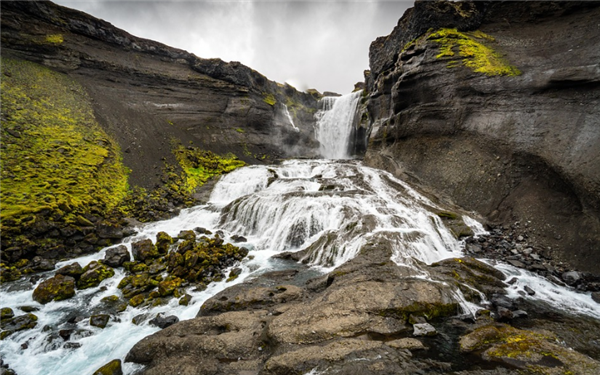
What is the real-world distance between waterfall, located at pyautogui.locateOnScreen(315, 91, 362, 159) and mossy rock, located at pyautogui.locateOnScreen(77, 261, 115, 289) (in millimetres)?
32979

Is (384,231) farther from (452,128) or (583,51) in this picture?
(583,51)

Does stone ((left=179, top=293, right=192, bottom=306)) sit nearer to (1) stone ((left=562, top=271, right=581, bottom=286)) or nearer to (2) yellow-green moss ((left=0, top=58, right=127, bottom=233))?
(2) yellow-green moss ((left=0, top=58, right=127, bottom=233))

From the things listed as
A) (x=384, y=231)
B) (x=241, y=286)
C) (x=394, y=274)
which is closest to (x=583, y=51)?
(x=384, y=231)

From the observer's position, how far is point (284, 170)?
79.2 ft

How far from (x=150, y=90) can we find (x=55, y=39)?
9288 millimetres

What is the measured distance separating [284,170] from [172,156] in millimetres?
10977

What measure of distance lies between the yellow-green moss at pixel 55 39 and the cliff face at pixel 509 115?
34962 millimetres

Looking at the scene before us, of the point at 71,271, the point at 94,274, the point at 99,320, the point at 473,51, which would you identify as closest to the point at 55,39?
the point at 71,271

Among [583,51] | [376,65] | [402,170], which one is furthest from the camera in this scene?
[376,65]

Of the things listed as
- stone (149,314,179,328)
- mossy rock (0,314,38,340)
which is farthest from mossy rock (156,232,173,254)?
stone (149,314,179,328)

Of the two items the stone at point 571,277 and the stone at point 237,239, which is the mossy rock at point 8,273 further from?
the stone at point 571,277

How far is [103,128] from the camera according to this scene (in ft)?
68.8

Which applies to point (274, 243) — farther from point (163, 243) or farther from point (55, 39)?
point (55, 39)

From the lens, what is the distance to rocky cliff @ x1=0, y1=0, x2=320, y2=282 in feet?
35.3
